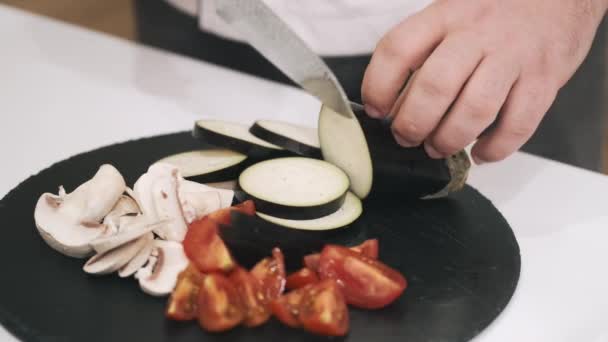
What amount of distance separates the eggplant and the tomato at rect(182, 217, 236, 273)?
19 mm

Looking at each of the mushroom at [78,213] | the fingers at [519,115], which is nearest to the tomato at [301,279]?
the mushroom at [78,213]

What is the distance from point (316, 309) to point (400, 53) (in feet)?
1.67

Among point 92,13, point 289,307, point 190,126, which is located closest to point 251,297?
point 289,307

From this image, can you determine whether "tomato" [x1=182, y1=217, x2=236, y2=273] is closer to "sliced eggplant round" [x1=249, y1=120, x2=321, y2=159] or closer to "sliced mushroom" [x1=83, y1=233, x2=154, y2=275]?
"sliced mushroom" [x1=83, y1=233, x2=154, y2=275]

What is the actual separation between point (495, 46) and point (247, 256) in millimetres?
574

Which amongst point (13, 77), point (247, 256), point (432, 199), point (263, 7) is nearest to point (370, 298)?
point (247, 256)

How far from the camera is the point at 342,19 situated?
191cm

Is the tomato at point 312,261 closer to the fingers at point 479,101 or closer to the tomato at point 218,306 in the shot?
the tomato at point 218,306

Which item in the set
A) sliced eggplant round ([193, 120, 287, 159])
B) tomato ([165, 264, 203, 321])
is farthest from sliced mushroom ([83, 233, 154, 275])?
sliced eggplant round ([193, 120, 287, 159])

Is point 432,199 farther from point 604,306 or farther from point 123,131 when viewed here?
point 123,131

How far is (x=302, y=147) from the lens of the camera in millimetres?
1531

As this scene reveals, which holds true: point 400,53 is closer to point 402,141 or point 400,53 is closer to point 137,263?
point 402,141

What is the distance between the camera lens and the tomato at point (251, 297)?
44.8 inches

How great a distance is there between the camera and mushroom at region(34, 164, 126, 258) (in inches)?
49.9
